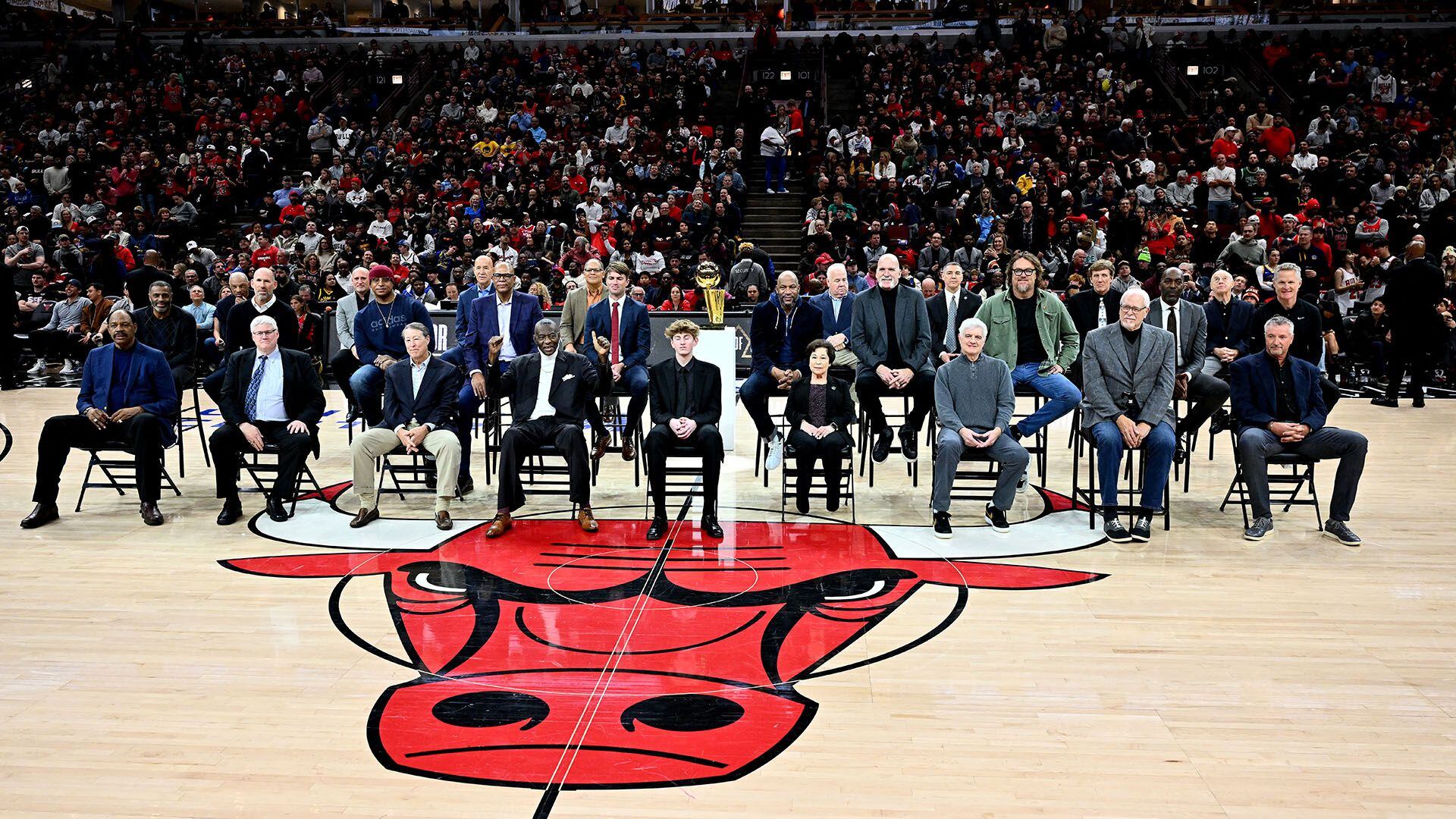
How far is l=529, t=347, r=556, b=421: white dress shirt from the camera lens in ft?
23.1

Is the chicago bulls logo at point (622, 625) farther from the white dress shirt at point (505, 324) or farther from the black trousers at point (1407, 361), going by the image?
the black trousers at point (1407, 361)

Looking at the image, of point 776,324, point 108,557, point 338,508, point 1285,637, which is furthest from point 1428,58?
point 108,557

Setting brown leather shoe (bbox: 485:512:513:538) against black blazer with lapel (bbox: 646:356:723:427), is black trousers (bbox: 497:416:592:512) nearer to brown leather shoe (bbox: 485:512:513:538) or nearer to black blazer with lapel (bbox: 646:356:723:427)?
brown leather shoe (bbox: 485:512:513:538)

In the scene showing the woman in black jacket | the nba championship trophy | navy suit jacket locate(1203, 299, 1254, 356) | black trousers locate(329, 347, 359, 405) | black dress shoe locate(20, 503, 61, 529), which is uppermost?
the nba championship trophy

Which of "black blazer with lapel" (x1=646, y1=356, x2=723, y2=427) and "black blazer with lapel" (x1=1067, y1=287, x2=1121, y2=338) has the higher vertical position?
"black blazer with lapel" (x1=1067, y1=287, x2=1121, y2=338)

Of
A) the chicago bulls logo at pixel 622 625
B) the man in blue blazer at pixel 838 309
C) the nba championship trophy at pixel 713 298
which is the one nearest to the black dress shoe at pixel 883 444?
the man in blue blazer at pixel 838 309

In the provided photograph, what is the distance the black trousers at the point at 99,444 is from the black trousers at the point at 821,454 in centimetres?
435

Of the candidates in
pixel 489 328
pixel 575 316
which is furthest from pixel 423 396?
pixel 575 316

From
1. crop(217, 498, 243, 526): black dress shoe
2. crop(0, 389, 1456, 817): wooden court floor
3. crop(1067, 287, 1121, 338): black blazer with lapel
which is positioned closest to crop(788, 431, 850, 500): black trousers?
crop(0, 389, 1456, 817): wooden court floor

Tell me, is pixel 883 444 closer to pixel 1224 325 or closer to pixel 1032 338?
pixel 1032 338

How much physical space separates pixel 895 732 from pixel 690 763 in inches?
32.2

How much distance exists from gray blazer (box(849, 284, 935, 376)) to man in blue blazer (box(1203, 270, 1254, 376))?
225cm

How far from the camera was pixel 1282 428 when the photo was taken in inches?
258

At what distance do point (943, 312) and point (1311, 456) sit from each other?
2750mm
